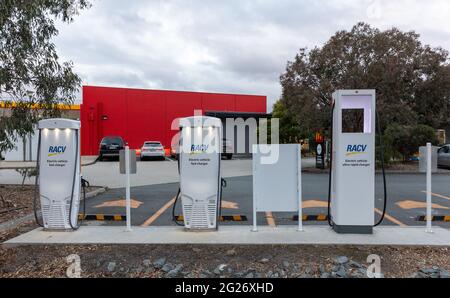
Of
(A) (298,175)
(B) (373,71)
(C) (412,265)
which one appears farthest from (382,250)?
(B) (373,71)

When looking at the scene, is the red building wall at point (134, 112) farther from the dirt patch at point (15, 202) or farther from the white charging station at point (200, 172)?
the white charging station at point (200, 172)

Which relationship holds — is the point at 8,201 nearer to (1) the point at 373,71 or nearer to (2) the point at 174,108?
(1) the point at 373,71

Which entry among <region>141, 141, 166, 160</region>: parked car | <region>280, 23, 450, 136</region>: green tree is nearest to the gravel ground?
<region>280, 23, 450, 136</region>: green tree

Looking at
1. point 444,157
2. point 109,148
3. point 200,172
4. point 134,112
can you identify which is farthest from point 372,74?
point 134,112

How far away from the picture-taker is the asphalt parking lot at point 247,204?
297 inches

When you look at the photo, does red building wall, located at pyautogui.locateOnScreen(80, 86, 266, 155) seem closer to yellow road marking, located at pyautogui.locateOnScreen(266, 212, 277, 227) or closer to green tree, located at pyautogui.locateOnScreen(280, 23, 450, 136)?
green tree, located at pyautogui.locateOnScreen(280, 23, 450, 136)

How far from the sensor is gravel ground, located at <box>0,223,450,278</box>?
15.8 feet

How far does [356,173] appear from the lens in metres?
6.15

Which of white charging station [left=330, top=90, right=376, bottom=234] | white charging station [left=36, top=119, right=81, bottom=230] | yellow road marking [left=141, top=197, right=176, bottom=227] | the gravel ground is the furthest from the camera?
yellow road marking [left=141, top=197, right=176, bottom=227]

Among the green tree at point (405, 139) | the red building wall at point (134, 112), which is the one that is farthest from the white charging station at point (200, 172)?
the red building wall at point (134, 112)

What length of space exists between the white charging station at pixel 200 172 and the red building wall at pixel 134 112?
26430mm

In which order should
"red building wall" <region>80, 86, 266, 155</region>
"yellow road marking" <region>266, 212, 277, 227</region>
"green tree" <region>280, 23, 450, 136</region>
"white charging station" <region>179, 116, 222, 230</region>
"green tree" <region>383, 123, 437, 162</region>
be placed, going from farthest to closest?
1. "red building wall" <region>80, 86, 266, 155</region>
2. "green tree" <region>383, 123, 437, 162</region>
3. "green tree" <region>280, 23, 450, 136</region>
4. "yellow road marking" <region>266, 212, 277, 227</region>
5. "white charging station" <region>179, 116, 222, 230</region>

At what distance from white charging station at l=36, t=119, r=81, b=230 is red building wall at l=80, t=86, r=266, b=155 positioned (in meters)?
25.5

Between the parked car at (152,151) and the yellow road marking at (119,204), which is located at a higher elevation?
the parked car at (152,151)
